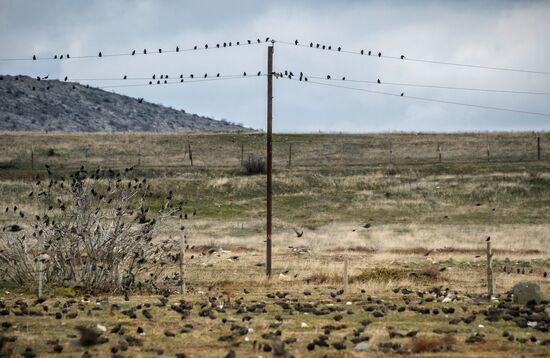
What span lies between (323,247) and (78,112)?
389 ft

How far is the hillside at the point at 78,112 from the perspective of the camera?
145m

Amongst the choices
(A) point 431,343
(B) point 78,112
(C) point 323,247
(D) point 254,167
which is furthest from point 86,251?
(B) point 78,112

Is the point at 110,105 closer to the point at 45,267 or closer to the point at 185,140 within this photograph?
the point at 185,140

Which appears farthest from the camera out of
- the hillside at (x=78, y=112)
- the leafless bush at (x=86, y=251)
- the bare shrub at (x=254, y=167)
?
the hillside at (x=78, y=112)

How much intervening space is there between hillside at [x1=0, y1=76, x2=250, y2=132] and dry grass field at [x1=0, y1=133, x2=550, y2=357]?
153 feet

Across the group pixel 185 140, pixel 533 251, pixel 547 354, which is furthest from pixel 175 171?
pixel 547 354

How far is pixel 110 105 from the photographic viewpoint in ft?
545

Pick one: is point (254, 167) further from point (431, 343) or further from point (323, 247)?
point (431, 343)

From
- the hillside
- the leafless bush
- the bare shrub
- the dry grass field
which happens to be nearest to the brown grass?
the dry grass field

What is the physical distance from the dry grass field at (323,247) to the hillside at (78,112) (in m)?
46.6

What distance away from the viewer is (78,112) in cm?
15412

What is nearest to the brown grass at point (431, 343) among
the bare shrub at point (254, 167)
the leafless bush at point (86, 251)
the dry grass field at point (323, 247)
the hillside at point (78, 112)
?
the dry grass field at point (323, 247)

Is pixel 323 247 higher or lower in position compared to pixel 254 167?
lower

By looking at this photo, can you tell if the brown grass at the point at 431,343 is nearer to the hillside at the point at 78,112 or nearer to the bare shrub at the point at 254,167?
the bare shrub at the point at 254,167
